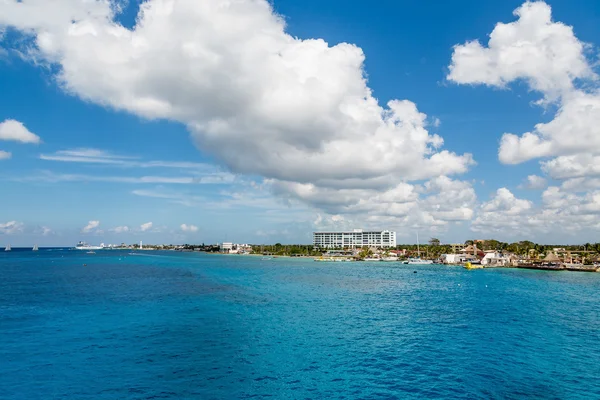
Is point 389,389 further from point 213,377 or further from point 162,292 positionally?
point 162,292

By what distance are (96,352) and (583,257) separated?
216270mm

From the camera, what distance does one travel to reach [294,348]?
36.8 m

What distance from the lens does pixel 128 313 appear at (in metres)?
53.4

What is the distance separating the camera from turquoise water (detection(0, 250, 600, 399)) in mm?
27406

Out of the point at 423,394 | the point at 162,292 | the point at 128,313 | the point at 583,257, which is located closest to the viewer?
the point at 423,394

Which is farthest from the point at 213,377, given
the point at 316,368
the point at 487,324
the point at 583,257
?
the point at 583,257

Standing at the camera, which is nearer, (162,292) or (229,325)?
(229,325)

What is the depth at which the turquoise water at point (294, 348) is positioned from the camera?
89.9ft

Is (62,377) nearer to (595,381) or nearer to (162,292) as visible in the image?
(595,381)

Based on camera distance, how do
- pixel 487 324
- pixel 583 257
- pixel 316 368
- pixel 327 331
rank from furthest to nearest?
pixel 583 257, pixel 487 324, pixel 327 331, pixel 316 368

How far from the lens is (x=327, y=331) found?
144 feet

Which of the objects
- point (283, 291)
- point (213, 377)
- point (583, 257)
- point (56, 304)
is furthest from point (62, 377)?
point (583, 257)

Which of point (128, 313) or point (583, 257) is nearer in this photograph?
point (128, 313)

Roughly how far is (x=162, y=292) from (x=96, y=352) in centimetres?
4208
